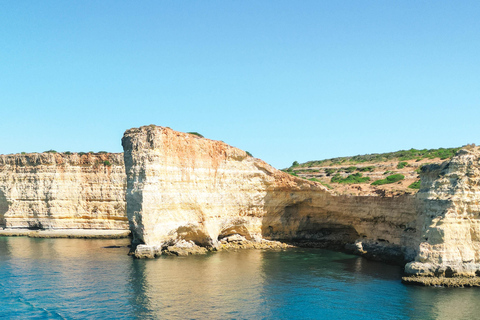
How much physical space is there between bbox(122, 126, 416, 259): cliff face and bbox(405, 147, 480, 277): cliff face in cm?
432

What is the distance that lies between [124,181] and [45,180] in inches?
385

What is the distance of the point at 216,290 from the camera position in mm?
25812

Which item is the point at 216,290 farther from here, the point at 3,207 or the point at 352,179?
the point at 3,207

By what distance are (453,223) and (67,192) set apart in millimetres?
42696

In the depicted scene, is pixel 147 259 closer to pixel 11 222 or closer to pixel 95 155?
pixel 95 155

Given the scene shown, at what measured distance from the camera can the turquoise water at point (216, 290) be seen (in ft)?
72.7

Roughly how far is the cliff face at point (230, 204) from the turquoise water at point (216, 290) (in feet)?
9.46

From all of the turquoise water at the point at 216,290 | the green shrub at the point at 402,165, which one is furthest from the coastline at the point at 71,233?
the green shrub at the point at 402,165

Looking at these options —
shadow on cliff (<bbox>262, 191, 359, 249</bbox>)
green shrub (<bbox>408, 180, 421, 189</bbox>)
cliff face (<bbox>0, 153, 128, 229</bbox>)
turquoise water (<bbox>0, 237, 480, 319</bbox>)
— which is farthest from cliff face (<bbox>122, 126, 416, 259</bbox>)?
cliff face (<bbox>0, 153, 128, 229</bbox>)

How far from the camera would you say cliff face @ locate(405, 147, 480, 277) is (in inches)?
1068

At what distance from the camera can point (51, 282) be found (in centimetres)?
2748

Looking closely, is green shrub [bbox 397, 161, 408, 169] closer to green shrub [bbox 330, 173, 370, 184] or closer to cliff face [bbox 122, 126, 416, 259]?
green shrub [bbox 330, 173, 370, 184]

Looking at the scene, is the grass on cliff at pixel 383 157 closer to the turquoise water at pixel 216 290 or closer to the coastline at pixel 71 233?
the turquoise water at pixel 216 290

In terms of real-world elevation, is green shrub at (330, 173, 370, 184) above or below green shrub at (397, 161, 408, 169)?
below
